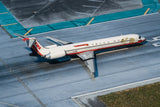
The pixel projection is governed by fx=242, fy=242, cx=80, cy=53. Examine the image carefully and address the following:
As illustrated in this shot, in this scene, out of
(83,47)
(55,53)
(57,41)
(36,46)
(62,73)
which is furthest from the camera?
(57,41)

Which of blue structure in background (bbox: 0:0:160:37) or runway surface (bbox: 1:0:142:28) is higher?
runway surface (bbox: 1:0:142:28)

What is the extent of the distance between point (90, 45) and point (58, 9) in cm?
2823

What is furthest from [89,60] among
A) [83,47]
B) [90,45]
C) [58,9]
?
[58,9]

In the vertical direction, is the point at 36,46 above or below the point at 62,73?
above

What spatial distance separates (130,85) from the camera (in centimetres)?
4409

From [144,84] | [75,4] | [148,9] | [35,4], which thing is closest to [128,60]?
[144,84]

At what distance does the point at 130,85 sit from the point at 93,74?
24.2 ft

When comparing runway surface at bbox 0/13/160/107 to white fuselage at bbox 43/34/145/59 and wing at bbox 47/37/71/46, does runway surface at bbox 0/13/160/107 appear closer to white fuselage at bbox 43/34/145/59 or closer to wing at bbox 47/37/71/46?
wing at bbox 47/37/71/46

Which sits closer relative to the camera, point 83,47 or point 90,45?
point 83,47

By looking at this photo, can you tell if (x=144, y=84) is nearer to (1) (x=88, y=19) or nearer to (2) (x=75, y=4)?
(1) (x=88, y=19)

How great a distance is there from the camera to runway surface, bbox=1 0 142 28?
229ft

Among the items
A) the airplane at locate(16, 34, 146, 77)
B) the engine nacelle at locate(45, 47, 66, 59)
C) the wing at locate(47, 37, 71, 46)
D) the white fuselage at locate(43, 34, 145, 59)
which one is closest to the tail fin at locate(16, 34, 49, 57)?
the airplane at locate(16, 34, 146, 77)

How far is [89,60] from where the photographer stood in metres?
48.6

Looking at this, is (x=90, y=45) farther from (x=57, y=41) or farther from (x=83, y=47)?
(x=57, y=41)
